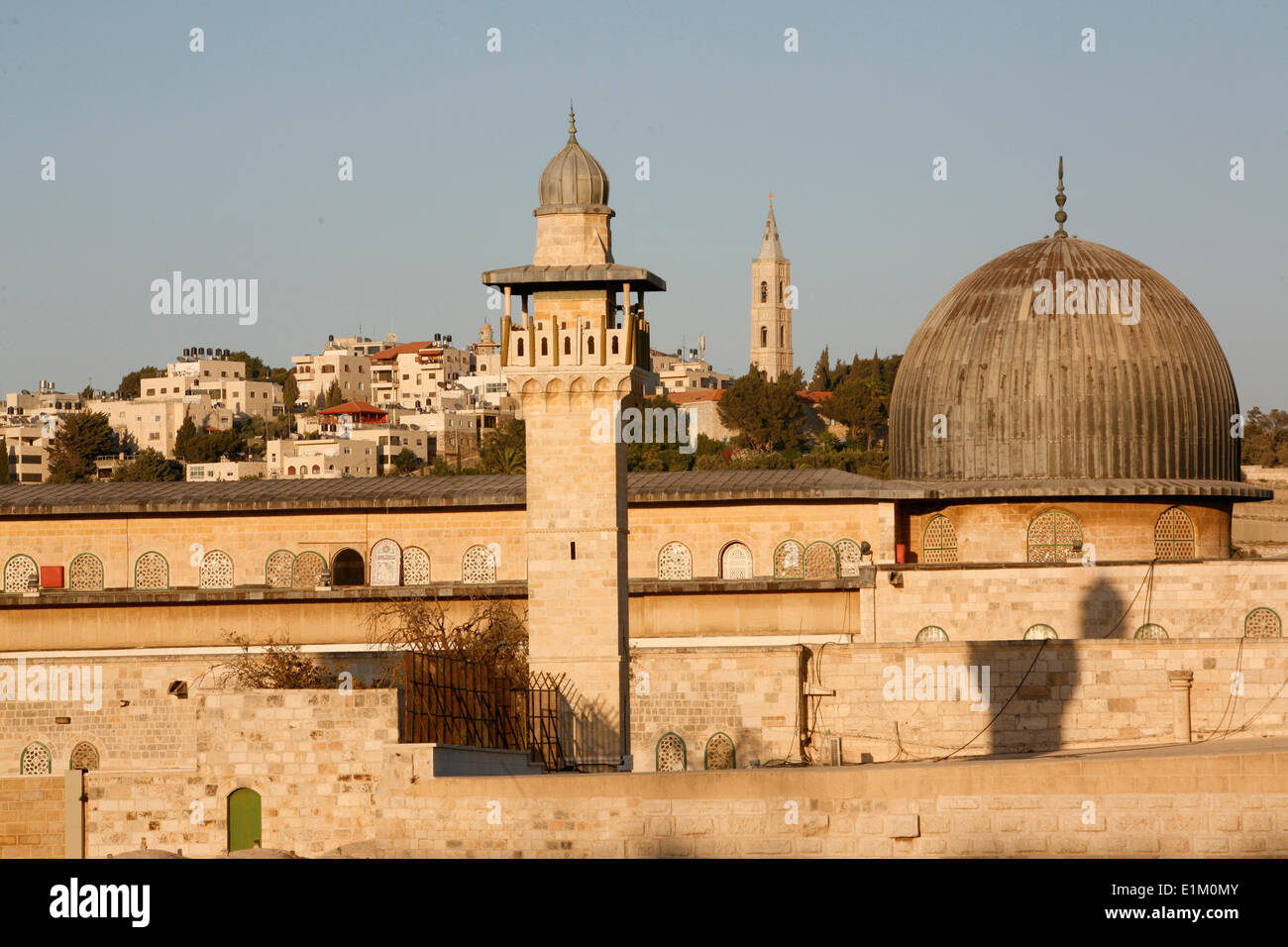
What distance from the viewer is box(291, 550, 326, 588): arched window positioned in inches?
1699

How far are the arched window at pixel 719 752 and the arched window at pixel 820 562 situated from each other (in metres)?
7.30

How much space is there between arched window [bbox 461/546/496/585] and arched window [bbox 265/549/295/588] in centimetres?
396

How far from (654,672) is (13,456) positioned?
134129 mm

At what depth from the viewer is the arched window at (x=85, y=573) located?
43.6 metres

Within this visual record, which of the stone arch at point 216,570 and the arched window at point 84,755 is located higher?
the stone arch at point 216,570

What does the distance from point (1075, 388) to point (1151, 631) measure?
5.87 m

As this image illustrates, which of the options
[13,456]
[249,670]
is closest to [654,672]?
[249,670]

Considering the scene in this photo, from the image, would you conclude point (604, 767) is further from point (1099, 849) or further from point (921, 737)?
point (1099, 849)

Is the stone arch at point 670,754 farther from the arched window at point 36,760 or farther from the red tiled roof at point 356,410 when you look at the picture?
the red tiled roof at point 356,410

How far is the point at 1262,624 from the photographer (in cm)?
3734

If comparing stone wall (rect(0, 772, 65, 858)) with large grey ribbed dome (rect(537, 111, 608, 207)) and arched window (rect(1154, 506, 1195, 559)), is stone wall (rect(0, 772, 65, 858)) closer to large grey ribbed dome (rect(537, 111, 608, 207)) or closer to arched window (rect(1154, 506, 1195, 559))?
large grey ribbed dome (rect(537, 111, 608, 207))

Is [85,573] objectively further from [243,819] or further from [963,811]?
[963,811]

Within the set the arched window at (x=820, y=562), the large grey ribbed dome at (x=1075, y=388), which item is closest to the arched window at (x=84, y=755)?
the arched window at (x=820, y=562)
